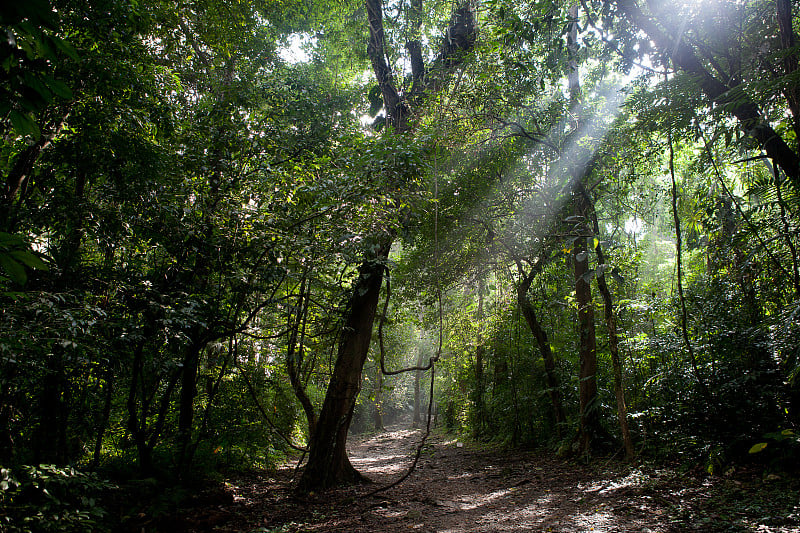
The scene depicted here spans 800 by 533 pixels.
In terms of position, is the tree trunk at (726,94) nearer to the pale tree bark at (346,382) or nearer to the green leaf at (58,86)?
the pale tree bark at (346,382)

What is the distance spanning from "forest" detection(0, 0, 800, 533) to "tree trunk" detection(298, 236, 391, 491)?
0.05m

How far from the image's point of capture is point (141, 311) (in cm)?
419

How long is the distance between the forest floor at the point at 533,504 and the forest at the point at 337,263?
42 millimetres

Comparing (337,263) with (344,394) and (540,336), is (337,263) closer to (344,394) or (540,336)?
(344,394)

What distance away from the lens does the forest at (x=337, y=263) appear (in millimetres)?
3855

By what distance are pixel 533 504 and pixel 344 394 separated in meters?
3.07

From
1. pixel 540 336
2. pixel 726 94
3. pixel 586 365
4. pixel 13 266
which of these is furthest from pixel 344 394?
pixel 726 94

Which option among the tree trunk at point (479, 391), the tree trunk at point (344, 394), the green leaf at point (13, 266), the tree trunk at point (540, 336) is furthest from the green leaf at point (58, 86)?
the tree trunk at point (479, 391)

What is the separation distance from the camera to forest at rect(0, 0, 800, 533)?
12.6 feet

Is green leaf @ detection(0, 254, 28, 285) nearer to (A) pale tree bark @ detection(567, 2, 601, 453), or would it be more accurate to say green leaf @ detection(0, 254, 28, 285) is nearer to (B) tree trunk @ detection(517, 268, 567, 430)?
(A) pale tree bark @ detection(567, 2, 601, 453)

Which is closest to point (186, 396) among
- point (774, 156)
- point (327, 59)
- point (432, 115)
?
point (432, 115)

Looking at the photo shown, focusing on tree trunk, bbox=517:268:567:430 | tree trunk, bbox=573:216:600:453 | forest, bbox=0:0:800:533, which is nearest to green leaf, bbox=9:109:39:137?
forest, bbox=0:0:800:533

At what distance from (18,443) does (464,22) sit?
10.1m

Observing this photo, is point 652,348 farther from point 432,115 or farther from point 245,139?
point 245,139
